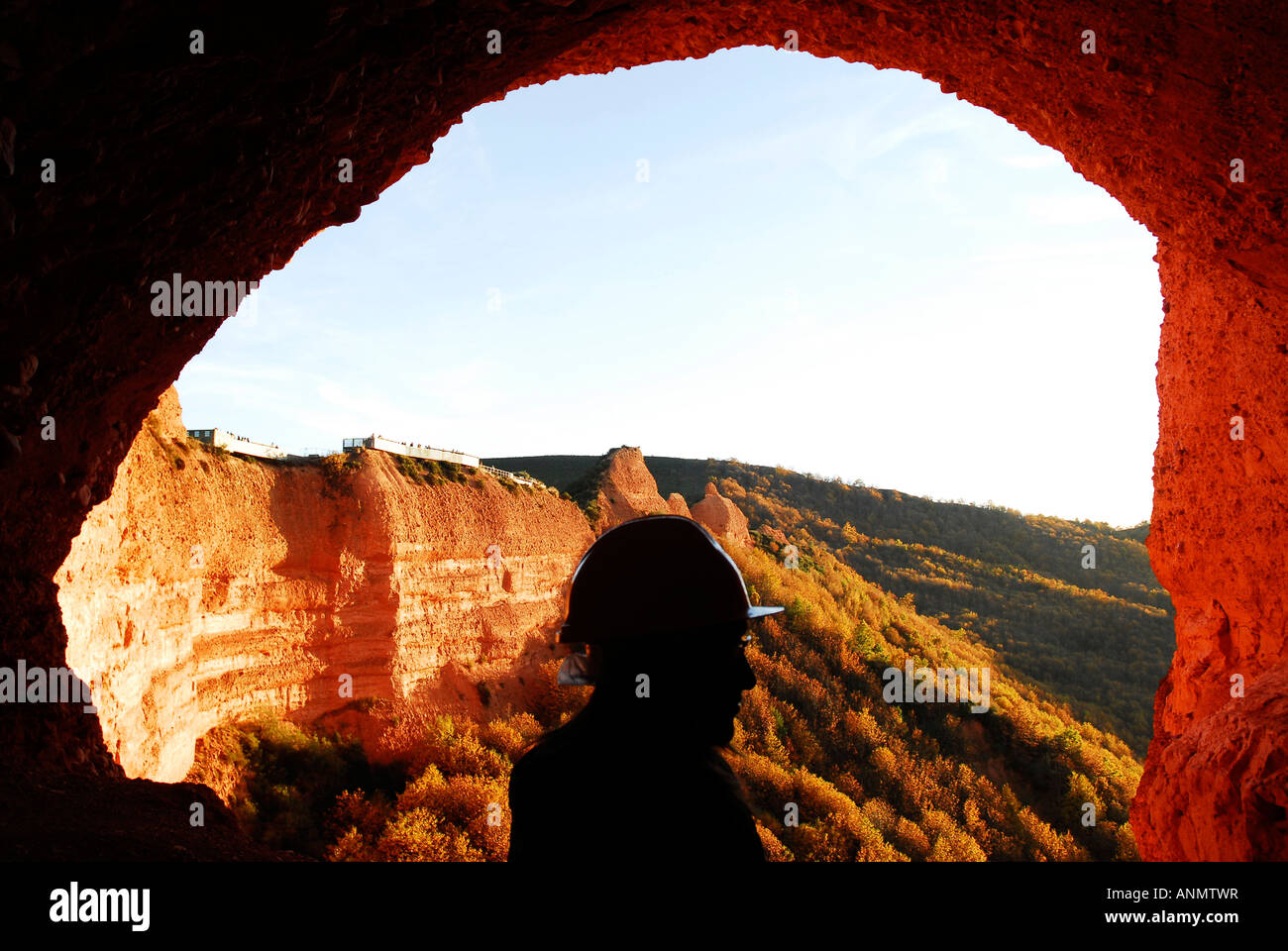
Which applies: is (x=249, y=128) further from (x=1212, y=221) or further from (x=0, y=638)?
(x=1212, y=221)

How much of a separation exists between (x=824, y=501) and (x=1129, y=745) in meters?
28.3

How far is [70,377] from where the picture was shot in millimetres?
3320

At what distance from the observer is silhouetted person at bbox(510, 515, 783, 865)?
1.60m

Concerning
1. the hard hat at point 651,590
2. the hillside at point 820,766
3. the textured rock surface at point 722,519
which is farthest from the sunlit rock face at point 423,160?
the textured rock surface at point 722,519

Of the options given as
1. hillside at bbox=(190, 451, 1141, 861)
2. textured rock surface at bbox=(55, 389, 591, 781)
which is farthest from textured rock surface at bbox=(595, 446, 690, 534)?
textured rock surface at bbox=(55, 389, 591, 781)

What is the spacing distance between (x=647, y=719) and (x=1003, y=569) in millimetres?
42567

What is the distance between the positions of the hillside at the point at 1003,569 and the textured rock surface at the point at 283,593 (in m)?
10.2

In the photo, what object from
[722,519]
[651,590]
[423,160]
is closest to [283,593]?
[423,160]

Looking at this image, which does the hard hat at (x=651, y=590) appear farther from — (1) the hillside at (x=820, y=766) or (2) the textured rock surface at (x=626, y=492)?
(2) the textured rock surface at (x=626, y=492)

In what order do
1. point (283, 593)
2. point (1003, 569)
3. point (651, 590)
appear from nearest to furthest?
point (651, 590)
point (283, 593)
point (1003, 569)

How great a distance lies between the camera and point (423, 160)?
4609mm

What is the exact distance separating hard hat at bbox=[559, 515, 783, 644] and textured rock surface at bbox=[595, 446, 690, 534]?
19674 mm

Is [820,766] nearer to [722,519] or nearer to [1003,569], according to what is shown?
[722,519]

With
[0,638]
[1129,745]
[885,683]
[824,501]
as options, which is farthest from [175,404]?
[824,501]
